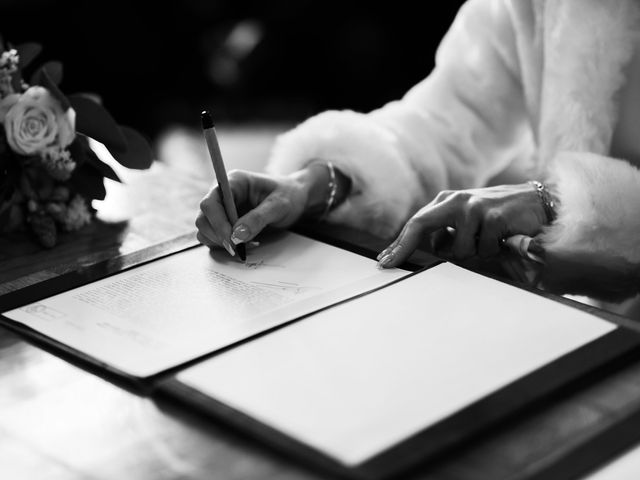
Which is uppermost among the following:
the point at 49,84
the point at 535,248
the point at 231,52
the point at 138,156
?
the point at 49,84

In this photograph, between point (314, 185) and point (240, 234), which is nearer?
point (240, 234)

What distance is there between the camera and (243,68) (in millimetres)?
3930

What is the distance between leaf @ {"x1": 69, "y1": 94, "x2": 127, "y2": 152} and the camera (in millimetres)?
1257

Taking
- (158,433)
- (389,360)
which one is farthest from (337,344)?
(158,433)

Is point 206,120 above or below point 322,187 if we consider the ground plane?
above

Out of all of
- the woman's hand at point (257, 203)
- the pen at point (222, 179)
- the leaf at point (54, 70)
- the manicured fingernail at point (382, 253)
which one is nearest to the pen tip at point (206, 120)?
the pen at point (222, 179)

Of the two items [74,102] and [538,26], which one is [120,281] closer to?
[74,102]

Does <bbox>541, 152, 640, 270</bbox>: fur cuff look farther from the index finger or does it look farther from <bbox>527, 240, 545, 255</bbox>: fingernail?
the index finger

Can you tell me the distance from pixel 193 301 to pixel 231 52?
10.2 feet

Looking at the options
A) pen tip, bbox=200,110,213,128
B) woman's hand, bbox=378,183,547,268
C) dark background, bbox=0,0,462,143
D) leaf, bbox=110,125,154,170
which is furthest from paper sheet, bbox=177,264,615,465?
dark background, bbox=0,0,462,143

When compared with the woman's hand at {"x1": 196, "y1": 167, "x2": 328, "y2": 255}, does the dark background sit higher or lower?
lower

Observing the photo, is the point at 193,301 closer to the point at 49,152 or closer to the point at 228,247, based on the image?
the point at 228,247

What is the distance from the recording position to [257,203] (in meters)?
1.19

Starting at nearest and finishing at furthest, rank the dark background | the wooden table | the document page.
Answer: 1. the wooden table
2. the document page
3. the dark background
